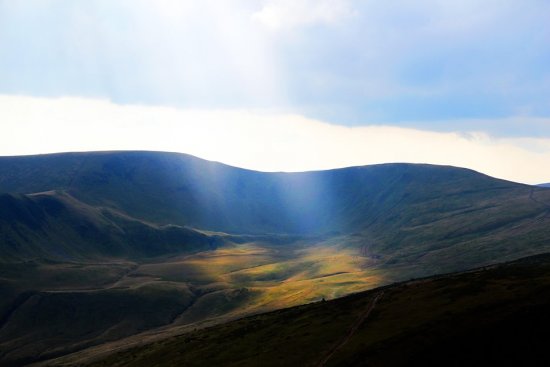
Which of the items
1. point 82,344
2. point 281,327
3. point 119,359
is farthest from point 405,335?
point 82,344

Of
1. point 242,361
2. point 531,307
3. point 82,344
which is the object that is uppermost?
point 531,307

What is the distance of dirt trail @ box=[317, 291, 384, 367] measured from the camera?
59225 millimetres

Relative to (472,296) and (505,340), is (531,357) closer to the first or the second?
(505,340)

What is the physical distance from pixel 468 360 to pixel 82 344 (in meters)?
163

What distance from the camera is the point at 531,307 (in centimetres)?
5450

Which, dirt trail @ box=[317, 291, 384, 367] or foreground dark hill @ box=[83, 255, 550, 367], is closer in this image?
foreground dark hill @ box=[83, 255, 550, 367]

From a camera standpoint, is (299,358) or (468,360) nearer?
(468,360)

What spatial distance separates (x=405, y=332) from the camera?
58500mm

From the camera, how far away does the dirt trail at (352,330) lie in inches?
2332

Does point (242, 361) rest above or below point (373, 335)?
below

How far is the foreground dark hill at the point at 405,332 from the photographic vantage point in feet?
159

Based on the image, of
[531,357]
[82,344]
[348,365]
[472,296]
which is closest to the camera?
[531,357]

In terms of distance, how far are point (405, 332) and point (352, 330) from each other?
1220 centimetres

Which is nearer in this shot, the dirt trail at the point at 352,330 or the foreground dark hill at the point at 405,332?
the foreground dark hill at the point at 405,332
